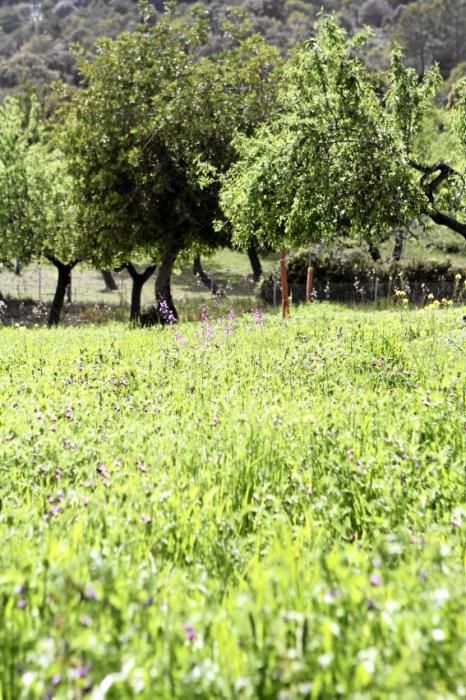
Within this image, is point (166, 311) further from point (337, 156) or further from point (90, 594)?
point (90, 594)

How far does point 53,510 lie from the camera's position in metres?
3.81

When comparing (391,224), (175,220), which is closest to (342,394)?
(391,224)

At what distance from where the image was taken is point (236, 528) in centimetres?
402

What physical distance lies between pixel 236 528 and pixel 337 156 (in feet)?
37.4

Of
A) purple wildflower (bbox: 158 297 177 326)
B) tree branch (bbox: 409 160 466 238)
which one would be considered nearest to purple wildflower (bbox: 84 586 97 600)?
purple wildflower (bbox: 158 297 177 326)

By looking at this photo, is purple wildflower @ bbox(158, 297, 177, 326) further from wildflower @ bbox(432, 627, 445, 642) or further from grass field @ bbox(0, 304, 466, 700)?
wildflower @ bbox(432, 627, 445, 642)

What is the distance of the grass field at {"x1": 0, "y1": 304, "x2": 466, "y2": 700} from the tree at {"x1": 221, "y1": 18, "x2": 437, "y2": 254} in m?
5.64

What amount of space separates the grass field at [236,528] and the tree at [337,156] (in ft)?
18.5

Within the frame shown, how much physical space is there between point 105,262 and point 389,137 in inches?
656

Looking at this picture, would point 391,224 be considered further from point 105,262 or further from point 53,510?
point 105,262

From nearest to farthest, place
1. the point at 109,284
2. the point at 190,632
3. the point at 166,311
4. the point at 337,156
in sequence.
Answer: the point at 190,632 → the point at 166,311 → the point at 337,156 → the point at 109,284

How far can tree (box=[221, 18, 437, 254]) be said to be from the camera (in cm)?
1345

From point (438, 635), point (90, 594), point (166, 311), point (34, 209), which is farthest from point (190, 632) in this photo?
point (34, 209)

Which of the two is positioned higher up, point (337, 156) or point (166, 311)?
point (337, 156)
